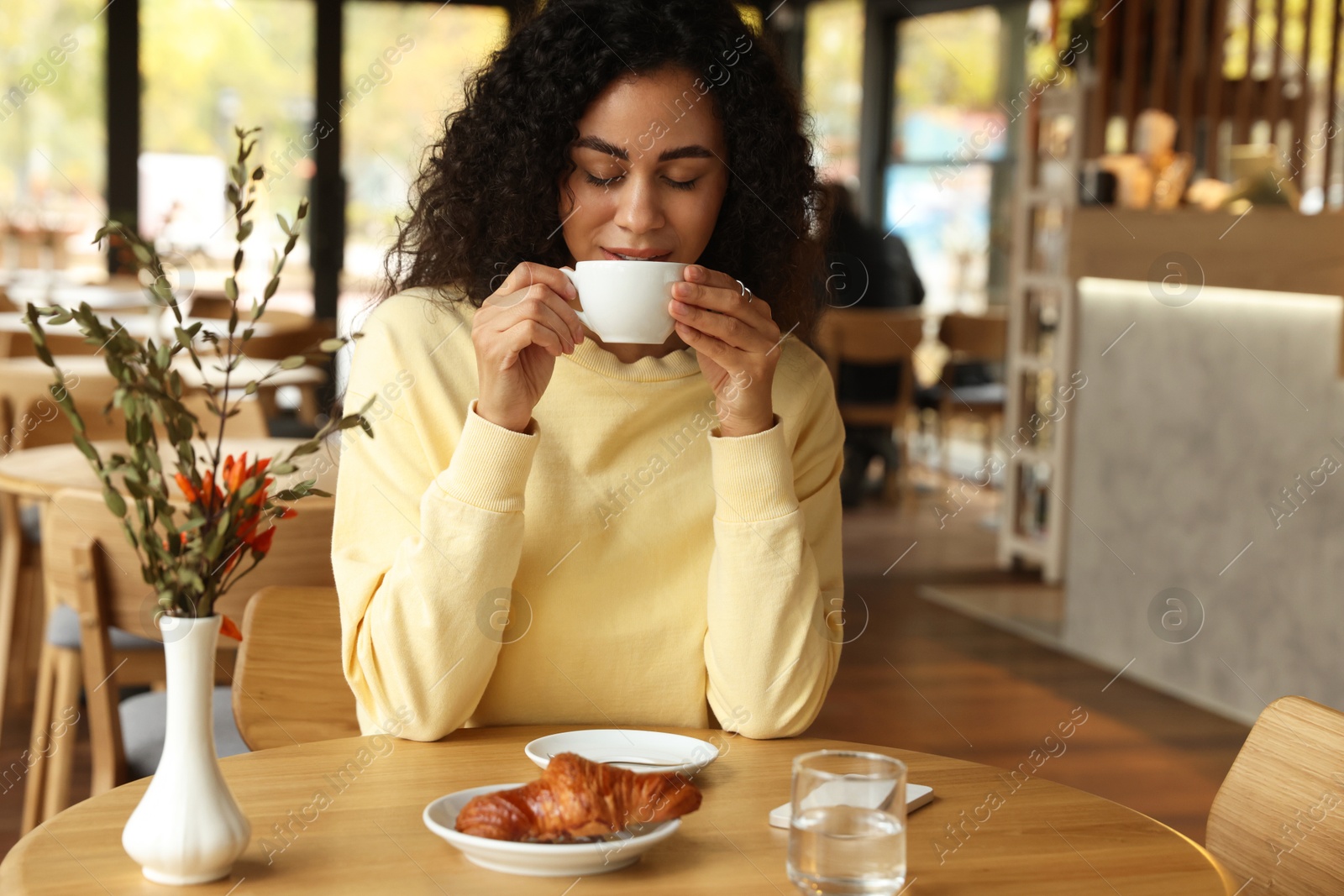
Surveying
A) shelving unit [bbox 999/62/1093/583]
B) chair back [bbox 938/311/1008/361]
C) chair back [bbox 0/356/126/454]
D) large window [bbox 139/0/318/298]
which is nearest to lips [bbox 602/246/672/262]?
chair back [bbox 0/356/126/454]

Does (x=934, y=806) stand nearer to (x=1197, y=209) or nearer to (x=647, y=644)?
(x=647, y=644)

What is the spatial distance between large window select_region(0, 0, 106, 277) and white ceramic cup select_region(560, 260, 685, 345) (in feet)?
22.2

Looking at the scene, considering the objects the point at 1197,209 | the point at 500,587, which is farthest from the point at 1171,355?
the point at 500,587

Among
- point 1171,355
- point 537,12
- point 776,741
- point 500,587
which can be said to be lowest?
point 776,741

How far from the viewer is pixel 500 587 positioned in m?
1.25

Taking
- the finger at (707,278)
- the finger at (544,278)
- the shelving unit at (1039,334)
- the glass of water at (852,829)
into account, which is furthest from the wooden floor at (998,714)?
the glass of water at (852,829)

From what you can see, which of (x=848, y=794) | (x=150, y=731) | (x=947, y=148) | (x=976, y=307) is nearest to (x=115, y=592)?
(x=150, y=731)

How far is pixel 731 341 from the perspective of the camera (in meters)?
1.24

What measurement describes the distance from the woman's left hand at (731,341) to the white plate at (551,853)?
1.48 ft

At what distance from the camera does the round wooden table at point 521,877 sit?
2.91 ft

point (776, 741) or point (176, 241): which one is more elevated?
point (176, 241)

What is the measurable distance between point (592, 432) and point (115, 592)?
804 millimetres

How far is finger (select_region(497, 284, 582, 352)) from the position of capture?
1.19m

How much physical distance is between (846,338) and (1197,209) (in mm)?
2411
